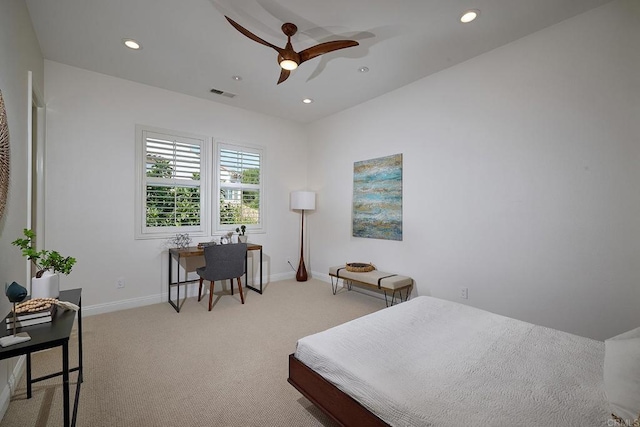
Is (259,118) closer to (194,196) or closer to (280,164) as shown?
(280,164)

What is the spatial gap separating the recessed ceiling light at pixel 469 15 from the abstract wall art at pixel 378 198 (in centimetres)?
160

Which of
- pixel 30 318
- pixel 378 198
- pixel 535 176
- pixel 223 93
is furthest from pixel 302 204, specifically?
pixel 30 318

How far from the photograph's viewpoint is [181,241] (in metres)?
3.86

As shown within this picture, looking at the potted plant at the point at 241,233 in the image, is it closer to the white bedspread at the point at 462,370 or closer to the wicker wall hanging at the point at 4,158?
the wicker wall hanging at the point at 4,158

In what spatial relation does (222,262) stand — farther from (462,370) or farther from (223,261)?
(462,370)

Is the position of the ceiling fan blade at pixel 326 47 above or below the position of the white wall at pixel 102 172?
above

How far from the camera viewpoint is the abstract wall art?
380 centimetres

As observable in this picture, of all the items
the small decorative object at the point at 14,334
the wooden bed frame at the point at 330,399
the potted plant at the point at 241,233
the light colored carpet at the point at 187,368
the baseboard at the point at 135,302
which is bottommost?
the light colored carpet at the point at 187,368

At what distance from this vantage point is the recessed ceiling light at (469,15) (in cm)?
231

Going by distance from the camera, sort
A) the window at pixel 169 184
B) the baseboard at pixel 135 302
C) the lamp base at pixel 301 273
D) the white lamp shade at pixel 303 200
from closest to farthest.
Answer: the baseboard at pixel 135 302 → the window at pixel 169 184 → the white lamp shade at pixel 303 200 → the lamp base at pixel 301 273

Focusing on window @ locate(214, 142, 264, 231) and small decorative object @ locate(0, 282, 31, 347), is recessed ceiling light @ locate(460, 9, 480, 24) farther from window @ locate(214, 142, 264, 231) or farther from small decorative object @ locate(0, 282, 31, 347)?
small decorative object @ locate(0, 282, 31, 347)

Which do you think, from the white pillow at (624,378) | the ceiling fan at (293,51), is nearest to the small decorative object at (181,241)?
the ceiling fan at (293,51)

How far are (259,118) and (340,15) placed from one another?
2651 millimetres

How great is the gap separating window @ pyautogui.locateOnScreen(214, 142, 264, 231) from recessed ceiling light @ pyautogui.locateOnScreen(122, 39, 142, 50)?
1594 mm
